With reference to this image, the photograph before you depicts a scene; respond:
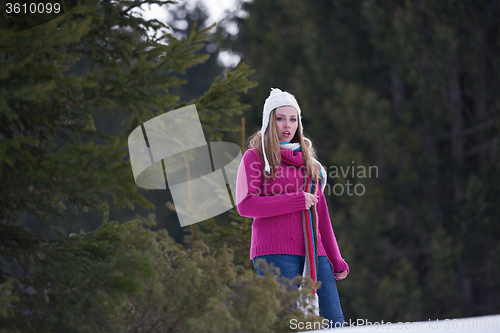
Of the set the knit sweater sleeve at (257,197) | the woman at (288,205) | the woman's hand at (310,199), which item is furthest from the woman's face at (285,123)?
the woman's hand at (310,199)

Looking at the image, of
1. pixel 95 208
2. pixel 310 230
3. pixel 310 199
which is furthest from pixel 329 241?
pixel 95 208

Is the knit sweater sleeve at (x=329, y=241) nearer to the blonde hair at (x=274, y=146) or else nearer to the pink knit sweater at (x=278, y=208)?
the pink knit sweater at (x=278, y=208)

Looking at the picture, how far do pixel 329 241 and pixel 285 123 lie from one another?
0.68 meters

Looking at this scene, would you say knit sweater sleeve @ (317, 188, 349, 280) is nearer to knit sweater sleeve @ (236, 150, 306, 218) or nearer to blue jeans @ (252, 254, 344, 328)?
blue jeans @ (252, 254, 344, 328)

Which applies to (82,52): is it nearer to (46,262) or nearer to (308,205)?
(46,262)

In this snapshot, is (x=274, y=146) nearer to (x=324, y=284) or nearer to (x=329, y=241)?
(x=329, y=241)

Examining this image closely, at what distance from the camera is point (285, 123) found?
2.84 meters

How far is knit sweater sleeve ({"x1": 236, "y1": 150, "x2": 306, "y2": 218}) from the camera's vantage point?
2.62 metres

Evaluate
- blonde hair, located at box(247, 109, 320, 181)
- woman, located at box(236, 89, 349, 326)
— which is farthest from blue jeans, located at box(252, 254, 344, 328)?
blonde hair, located at box(247, 109, 320, 181)

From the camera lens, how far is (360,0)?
12.2m

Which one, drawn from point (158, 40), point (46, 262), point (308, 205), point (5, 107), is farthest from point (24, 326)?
point (158, 40)

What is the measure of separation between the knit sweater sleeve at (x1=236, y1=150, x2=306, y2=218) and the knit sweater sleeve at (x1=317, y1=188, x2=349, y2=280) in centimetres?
27

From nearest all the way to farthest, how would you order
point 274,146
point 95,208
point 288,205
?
1. point 288,205
2. point 274,146
3. point 95,208

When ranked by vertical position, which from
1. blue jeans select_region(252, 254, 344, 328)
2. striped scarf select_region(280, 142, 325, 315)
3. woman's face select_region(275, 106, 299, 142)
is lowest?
blue jeans select_region(252, 254, 344, 328)
